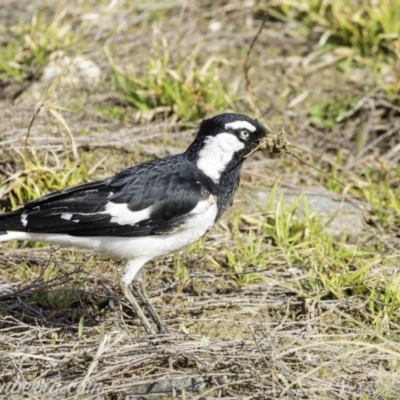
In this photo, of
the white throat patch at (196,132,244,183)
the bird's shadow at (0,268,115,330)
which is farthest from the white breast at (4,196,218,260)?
the bird's shadow at (0,268,115,330)

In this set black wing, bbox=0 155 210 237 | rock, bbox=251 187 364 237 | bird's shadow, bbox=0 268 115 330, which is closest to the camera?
black wing, bbox=0 155 210 237

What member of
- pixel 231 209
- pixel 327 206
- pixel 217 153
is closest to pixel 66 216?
pixel 217 153

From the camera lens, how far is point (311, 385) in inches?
149

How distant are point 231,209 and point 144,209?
1.54 m

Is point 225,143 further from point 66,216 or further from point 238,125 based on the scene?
point 66,216

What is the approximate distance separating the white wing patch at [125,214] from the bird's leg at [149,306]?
0.43 meters

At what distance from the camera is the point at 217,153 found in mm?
4438

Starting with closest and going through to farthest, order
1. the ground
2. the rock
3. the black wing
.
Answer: the ground → the black wing → the rock

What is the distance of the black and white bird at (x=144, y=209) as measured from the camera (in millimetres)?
4238

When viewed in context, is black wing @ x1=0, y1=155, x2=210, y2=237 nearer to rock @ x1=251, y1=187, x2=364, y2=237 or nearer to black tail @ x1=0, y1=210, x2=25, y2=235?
black tail @ x1=0, y1=210, x2=25, y2=235

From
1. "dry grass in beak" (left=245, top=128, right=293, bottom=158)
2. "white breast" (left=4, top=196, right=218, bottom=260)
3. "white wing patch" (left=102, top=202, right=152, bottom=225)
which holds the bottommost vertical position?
"white breast" (left=4, top=196, right=218, bottom=260)

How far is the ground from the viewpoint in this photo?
12.9 ft

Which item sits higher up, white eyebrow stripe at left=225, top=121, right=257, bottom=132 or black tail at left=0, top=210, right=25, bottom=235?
white eyebrow stripe at left=225, top=121, right=257, bottom=132

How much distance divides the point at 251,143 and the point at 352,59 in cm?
317
